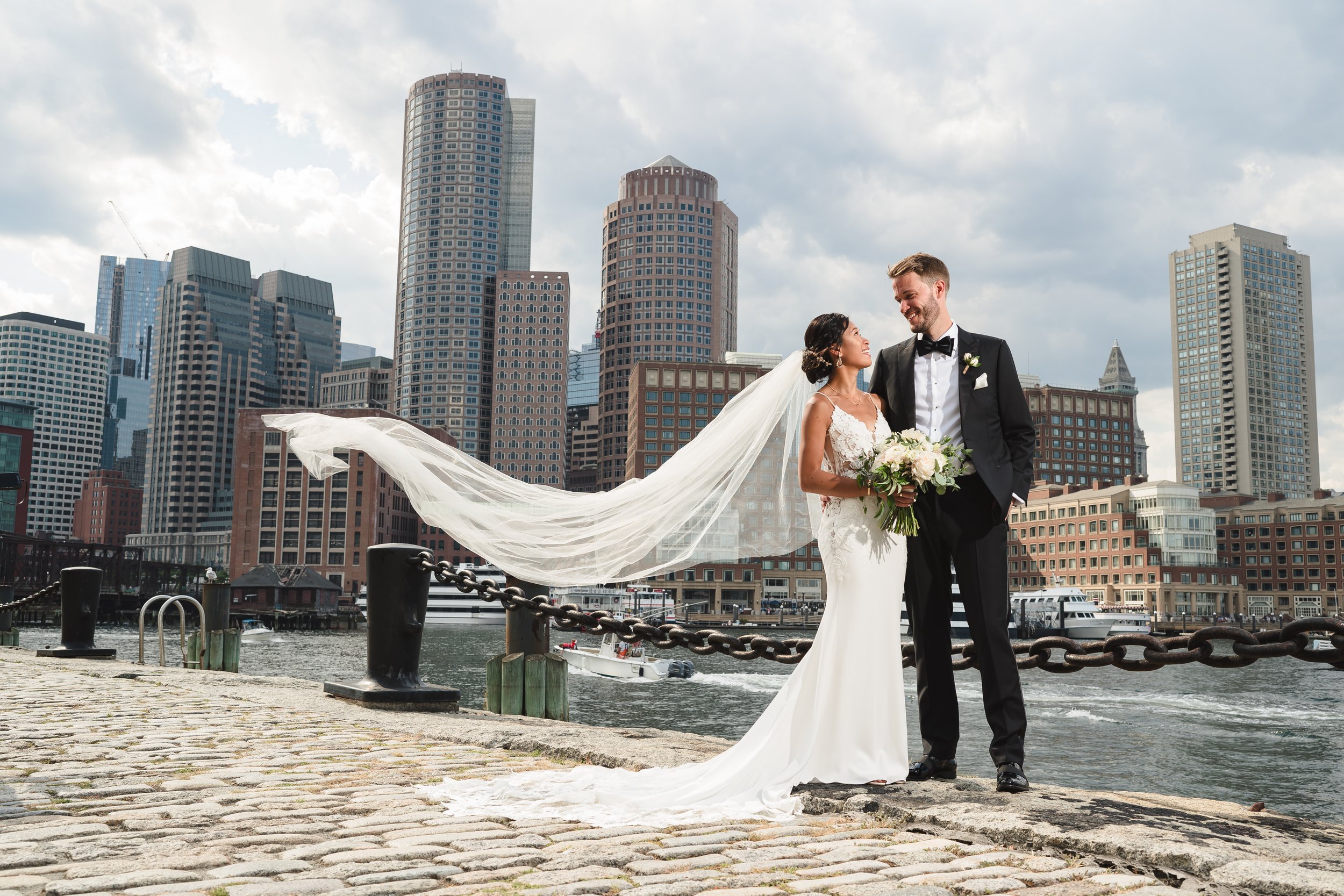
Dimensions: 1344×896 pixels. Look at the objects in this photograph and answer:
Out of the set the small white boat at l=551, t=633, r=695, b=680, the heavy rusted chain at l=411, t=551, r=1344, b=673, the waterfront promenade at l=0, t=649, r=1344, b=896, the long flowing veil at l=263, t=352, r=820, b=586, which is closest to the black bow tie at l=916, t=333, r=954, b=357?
the long flowing veil at l=263, t=352, r=820, b=586

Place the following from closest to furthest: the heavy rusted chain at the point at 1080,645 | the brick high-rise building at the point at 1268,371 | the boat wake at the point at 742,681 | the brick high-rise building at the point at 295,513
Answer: the heavy rusted chain at the point at 1080,645 → the boat wake at the point at 742,681 → the brick high-rise building at the point at 295,513 → the brick high-rise building at the point at 1268,371

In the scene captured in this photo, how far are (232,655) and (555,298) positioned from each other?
16383 cm

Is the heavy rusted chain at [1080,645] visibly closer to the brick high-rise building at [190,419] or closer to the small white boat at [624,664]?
the small white boat at [624,664]

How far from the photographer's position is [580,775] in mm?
4535

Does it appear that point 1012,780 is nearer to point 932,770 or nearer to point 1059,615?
point 932,770

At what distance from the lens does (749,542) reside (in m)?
6.42

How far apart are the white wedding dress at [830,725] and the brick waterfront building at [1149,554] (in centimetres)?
10638

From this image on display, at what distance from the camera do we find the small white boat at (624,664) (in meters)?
44.2

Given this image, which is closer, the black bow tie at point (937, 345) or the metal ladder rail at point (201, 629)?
the black bow tie at point (937, 345)

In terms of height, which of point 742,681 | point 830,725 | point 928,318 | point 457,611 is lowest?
point 457,611

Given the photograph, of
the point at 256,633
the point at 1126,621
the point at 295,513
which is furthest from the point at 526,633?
the point at 295,513

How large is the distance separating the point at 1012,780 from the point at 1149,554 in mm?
116548

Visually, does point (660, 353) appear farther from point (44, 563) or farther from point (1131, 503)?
point (44, 563)

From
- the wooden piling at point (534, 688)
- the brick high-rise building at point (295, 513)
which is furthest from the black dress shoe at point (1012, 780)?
the brick high-rise building at point (295, 513)
